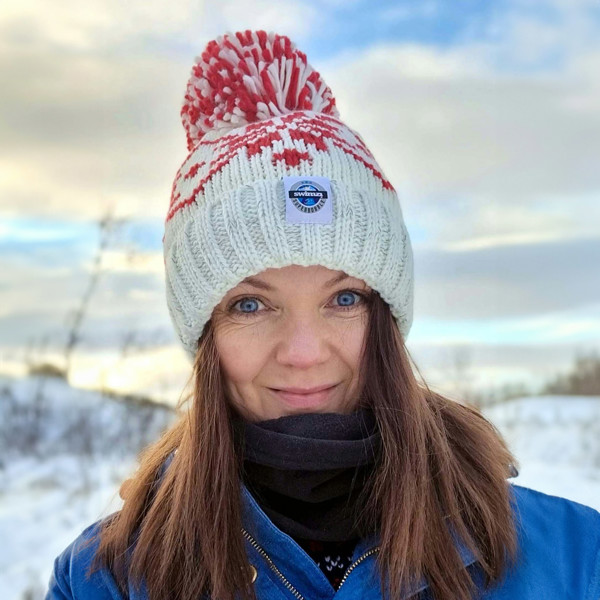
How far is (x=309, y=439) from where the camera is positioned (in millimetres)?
1998

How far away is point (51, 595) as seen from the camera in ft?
7.30

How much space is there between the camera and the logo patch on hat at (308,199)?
199cm

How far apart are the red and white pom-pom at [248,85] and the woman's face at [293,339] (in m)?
0.57

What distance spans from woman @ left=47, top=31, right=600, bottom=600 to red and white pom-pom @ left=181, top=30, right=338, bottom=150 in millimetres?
114

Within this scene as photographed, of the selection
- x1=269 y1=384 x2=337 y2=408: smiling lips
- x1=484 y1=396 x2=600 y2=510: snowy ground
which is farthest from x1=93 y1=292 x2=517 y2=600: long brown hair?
x1=484 y1=396 x2=600 y2=510: snowy ground

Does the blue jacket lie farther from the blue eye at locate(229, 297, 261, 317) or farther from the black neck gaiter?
the blue eye at locate(229, 297, 261, 317)

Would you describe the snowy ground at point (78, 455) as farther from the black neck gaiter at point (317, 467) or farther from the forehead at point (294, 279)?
the forehead at point (294, 279)

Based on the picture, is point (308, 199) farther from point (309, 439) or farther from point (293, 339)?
point (309, 439)

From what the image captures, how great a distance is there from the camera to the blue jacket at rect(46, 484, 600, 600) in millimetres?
1971

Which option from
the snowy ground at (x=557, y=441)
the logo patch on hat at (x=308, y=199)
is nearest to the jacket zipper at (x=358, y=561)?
the logo patch on hat at (x=308, y=199)

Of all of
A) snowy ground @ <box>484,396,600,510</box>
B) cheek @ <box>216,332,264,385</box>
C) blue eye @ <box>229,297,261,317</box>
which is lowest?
snowy ground @ <box>484,396,600,510</box>

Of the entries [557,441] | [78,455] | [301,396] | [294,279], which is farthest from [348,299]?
[78,455]

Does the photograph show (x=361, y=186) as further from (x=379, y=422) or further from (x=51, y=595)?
(x=51, y=595)

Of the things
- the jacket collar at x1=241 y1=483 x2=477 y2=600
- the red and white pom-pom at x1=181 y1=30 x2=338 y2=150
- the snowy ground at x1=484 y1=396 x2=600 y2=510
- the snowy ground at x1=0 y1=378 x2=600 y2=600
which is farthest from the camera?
the snowy ground at x1=484 y1=396 x2=600 y2=510
